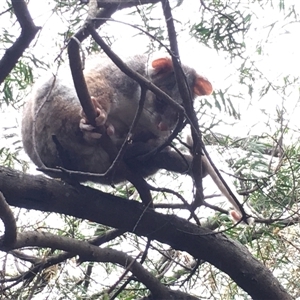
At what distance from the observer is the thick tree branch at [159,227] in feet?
5.02

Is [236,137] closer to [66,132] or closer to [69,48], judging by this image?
[66,132]

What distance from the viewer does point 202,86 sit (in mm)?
2109

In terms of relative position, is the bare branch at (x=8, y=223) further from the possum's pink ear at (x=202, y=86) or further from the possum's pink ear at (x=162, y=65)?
the possum's pink ear at (x=202, y=86)

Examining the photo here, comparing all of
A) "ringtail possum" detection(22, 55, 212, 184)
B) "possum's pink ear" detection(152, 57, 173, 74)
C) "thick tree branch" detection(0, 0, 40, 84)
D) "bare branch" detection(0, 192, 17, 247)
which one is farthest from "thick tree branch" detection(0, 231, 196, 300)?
"possum's pink ear" detection(152, 57, 173, 74)

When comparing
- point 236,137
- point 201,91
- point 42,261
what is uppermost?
point 201,91

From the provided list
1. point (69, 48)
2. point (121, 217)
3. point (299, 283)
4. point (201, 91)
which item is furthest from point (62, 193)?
point (299, 283)

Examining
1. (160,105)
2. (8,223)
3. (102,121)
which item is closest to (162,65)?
(160,105)

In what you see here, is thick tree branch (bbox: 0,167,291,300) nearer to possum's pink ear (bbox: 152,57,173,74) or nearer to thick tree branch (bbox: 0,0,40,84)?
thick tree branch (bbox: 0,0,40,84)

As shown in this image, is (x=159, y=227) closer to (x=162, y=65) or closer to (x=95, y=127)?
(x=95, y=127)

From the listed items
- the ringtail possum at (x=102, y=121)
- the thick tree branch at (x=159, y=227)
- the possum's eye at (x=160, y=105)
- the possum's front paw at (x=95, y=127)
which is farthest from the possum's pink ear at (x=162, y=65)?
the thick tree branch at (x=159, y=227)

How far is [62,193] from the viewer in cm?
154

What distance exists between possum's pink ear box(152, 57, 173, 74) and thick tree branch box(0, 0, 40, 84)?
0.69 meters

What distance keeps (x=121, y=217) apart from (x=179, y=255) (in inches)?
22.4

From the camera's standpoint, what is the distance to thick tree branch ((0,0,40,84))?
1.33m
